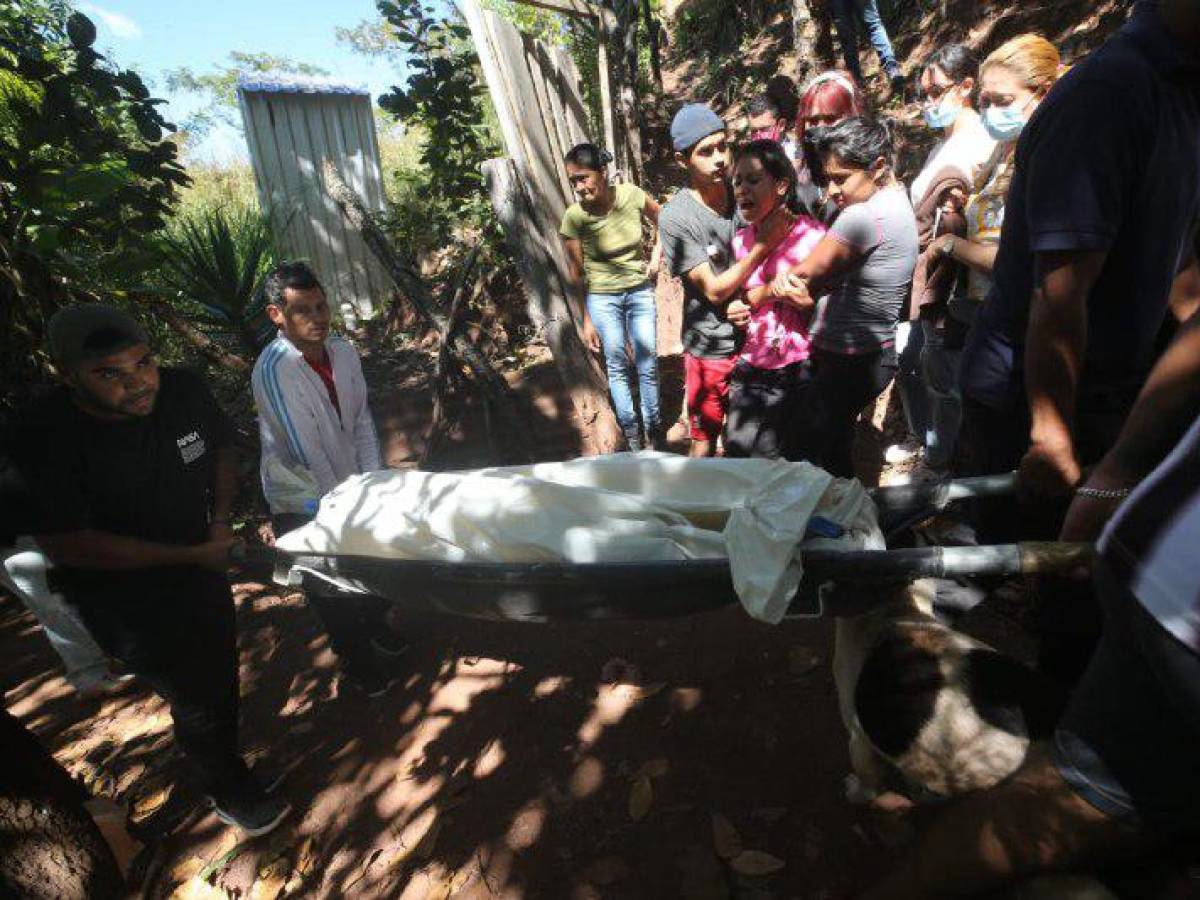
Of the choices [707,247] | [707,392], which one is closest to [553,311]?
[707,392]

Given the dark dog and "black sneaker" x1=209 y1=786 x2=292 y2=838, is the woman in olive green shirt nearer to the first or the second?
the dark dog

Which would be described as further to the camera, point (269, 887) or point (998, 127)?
point (998, 127)

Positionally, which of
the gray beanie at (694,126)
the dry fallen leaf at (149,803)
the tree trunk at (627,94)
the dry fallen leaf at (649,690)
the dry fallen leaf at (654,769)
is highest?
the tree trunk at (627,94)

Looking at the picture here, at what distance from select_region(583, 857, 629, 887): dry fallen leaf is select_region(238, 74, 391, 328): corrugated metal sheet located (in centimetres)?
682

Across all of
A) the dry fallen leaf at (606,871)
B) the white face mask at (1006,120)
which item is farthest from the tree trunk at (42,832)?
the white face mask at (1006,120)

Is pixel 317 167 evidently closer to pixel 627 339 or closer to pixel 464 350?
pixel 464 350

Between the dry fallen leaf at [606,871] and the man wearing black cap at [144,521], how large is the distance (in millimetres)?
1241

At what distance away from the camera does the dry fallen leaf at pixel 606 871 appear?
81.0 inches

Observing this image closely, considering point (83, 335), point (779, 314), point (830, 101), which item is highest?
point (830, 101)

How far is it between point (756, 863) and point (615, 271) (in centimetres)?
314

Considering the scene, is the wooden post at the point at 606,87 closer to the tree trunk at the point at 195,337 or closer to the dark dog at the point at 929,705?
the tree trunk at the point at 195,337

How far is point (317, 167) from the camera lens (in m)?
7.55

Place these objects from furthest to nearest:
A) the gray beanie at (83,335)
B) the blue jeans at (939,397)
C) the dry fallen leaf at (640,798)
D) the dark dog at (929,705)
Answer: the blue jeans at (939,397)
the dry fallen leaf at (640,798)
the gray beanie at (83,335)
the dark dog at (929,705)

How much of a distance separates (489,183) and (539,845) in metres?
3.62
